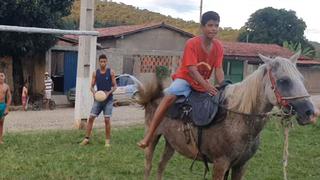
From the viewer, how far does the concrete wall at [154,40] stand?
1125 inches

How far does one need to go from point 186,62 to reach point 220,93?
478 mm

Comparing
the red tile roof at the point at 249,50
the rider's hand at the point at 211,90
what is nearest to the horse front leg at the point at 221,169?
the rider's hand at the point at 211,90

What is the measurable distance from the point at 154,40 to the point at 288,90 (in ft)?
84.6

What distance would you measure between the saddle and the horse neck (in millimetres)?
197

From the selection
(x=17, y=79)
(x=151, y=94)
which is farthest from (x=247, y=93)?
(x=17, y=79)

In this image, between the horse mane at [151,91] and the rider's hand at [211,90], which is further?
the horse mane at [151,91]

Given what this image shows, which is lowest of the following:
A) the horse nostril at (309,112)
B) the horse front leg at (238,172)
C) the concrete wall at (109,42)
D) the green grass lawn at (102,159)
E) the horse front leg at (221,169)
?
the green grass lawn at (102,159)

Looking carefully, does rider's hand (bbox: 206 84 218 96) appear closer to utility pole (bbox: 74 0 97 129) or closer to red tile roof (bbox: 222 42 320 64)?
utility pole (bbox: 74 0 97 129)

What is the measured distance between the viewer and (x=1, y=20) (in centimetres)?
1981

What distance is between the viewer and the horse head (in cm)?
412

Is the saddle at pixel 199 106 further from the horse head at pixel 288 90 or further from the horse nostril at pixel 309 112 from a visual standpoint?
the horse nostril at pixel 309 112

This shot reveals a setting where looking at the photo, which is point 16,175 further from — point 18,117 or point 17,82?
point 17,82

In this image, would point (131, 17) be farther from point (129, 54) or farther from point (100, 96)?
point (100, 96)

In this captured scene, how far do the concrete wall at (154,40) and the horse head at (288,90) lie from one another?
23.9 meters
